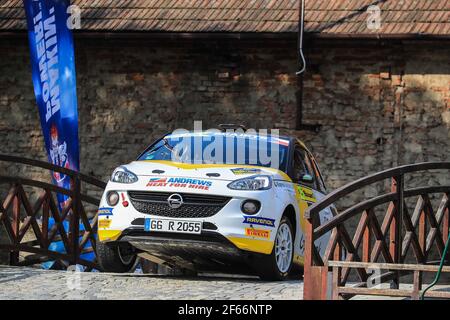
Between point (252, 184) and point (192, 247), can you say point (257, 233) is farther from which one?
point (192, 247)

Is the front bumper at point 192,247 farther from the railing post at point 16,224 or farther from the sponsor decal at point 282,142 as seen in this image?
the railing post at point 16,224

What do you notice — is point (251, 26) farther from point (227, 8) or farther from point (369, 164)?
point (369, 164)

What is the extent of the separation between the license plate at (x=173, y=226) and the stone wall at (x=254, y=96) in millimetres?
8325

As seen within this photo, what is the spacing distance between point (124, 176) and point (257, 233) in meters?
1.52

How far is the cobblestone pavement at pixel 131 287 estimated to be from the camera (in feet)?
33.3

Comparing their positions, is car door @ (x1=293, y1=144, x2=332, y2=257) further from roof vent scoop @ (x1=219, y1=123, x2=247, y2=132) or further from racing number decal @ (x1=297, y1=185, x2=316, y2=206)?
roof vent scoop @ (x1=219, y1=123, x2=247, y2=132)

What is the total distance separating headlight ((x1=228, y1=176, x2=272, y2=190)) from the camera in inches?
448

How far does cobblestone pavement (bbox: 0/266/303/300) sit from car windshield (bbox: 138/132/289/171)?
4.29 feet

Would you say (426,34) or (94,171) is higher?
(426,34)

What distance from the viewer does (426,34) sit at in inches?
727

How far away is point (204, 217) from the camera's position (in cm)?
1120

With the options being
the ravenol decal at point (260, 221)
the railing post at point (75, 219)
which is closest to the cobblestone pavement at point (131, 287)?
the ravenol decal at point (260, 221)
